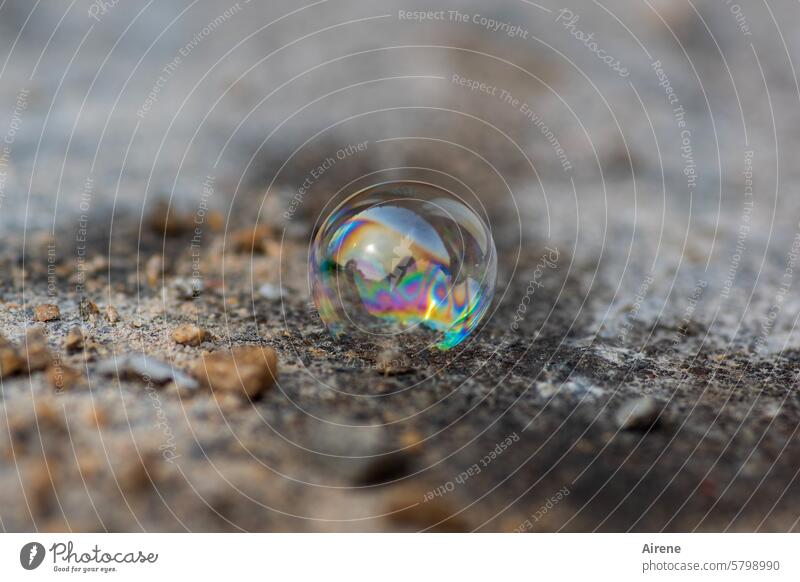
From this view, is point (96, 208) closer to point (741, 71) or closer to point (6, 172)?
point (6, 172)

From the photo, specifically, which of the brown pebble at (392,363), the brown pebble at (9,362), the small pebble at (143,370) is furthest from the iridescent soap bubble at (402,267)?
the brown pebble at (9,362)

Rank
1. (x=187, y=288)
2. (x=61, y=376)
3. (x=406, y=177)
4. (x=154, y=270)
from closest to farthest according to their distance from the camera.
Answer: (x=61, y=376) → (x=187, y=288) → (x=154, y=270) → (x=406, y=177)

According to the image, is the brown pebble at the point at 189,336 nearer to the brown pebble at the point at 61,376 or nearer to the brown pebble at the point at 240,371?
the brown pebble at the point at 240,371

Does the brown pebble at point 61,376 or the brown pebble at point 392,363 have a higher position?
the brown pebble at point 392,363

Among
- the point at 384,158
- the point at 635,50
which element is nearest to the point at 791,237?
the point at 635,50

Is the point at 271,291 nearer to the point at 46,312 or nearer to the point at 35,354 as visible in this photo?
the point at 46,312

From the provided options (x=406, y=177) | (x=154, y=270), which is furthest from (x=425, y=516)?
(x=406, y=177)
